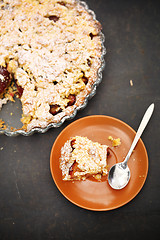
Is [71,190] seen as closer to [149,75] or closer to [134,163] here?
[134,163]

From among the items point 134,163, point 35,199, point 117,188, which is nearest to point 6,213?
point 35,199

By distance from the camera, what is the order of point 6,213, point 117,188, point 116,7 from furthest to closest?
point 116,7 < point 6,213 < point 117,188

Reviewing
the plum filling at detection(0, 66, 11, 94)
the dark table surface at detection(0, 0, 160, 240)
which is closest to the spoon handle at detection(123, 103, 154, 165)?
the dark table surface at detection(0, 0, 160, 240)

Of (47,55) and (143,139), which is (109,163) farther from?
(47,55)

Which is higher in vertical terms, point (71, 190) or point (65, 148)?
point (65, 148)

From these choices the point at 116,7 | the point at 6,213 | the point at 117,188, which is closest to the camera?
the point at 117,188

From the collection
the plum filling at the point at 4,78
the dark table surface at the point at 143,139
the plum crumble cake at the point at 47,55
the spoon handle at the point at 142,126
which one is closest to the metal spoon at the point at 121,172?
the spoon handle at the point at 142,126

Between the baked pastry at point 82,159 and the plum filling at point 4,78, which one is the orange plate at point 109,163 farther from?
the plum filling at point 4,78
